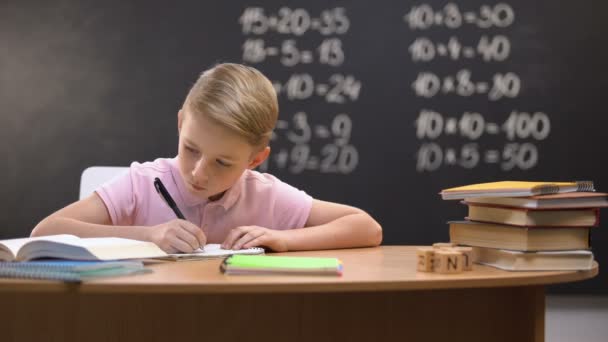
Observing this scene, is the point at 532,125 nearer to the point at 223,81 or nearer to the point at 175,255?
the point at 223,81

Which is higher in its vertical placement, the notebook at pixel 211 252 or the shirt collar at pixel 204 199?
the shirt collar at pixel 204 199

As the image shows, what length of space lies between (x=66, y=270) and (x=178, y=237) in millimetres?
429

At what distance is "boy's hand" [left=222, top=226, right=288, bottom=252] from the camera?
1.57 metres

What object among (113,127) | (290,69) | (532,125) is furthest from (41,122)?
(532,125)

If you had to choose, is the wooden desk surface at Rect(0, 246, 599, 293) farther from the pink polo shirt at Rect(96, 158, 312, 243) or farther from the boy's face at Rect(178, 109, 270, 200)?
the pink polo shirt at Rect(96, 158, 312, 243)

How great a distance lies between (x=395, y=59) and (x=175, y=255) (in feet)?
7.12

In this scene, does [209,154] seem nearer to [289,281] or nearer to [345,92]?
[289,281]

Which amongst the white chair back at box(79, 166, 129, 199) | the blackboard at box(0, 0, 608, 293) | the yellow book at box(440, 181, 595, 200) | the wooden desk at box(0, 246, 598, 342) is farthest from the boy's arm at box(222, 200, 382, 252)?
the blackboard at box(0, 0, 608, 293)

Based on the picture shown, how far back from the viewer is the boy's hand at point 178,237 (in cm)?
144

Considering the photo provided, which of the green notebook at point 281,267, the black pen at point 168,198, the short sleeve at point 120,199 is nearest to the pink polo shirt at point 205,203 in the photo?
the short sleeve at point 120,199

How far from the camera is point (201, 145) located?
157 centimetres

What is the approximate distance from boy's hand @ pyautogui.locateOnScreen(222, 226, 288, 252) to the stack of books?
0.42 metres

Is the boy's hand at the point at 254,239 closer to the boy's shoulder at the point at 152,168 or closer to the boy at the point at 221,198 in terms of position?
the boy at the point at 221,198

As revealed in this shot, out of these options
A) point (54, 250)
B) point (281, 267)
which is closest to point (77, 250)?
point (54, 250)
